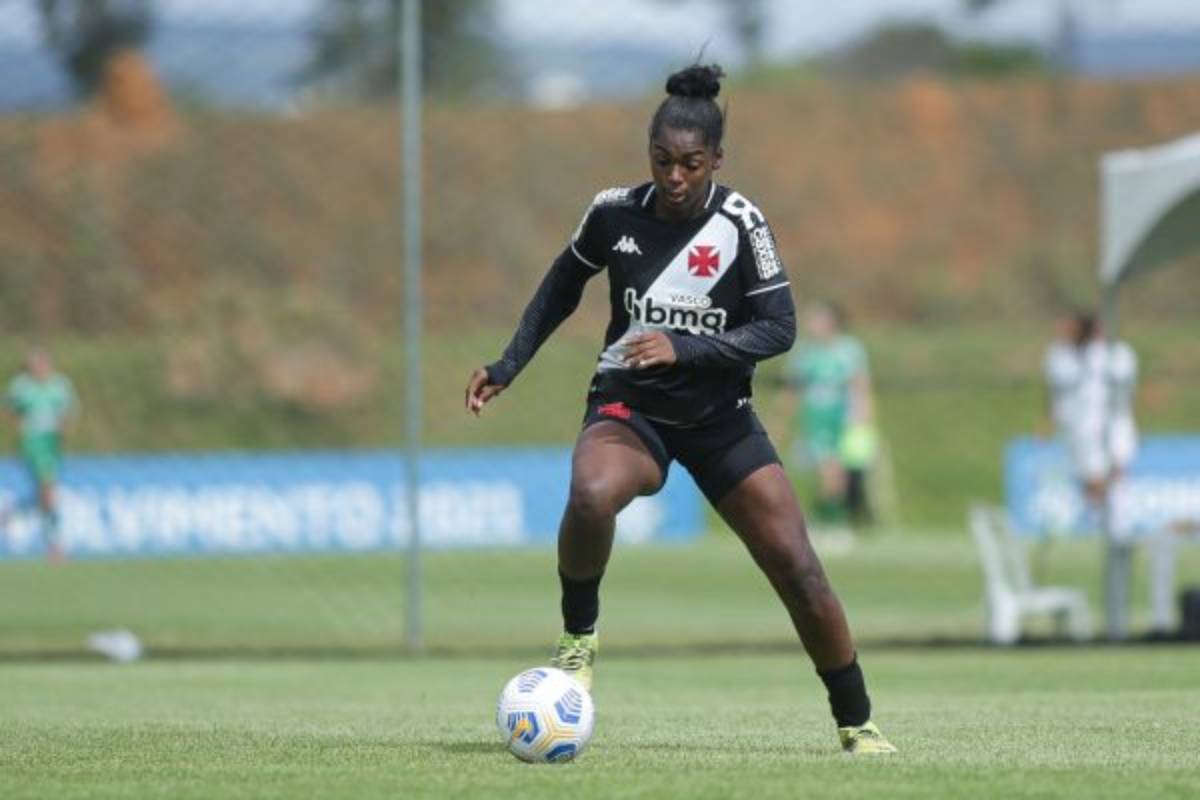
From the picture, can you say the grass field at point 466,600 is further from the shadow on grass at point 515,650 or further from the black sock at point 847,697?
the black sock at point 847,697

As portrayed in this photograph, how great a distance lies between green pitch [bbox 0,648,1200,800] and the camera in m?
7.53

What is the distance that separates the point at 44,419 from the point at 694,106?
21.4 metres

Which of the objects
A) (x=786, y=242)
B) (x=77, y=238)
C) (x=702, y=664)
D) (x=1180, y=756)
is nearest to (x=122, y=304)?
(x=77, y=238)

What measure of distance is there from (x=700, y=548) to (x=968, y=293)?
21.8 meters

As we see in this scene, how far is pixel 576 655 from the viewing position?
8953 millimetres

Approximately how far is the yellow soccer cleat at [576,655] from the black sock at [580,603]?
3 cm

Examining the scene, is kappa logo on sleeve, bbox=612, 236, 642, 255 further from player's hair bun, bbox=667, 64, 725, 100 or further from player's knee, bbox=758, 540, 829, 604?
player's knee, bbox=758, 540, 829, 604

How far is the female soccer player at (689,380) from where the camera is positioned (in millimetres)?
8594

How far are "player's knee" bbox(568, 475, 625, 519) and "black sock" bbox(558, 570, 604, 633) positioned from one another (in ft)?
1.27

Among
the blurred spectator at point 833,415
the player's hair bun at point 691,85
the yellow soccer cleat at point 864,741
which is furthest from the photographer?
the blurred spectator at point 833,415

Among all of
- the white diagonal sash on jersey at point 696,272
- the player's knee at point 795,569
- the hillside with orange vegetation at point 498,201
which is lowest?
the player's knee at point 795,569

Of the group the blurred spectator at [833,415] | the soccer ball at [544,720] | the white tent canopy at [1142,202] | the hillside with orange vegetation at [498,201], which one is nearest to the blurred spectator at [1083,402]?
the white tent canopy at [1142,202]

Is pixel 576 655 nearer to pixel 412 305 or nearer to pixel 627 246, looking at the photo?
pixel 627 246

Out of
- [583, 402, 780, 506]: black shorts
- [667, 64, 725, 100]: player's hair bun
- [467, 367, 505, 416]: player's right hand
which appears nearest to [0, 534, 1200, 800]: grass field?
[583, 402, 780, 506]: black shorts
